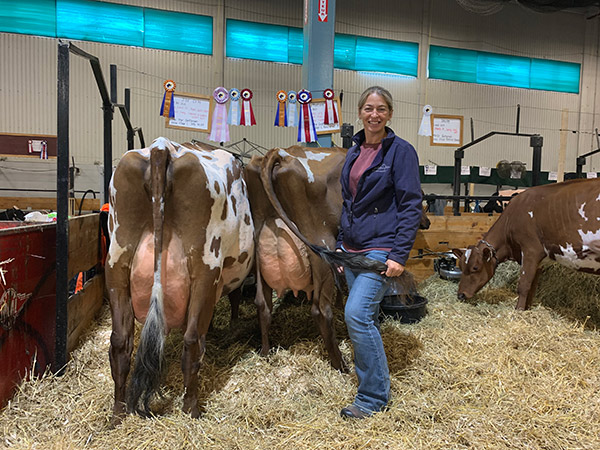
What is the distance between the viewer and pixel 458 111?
13.3m

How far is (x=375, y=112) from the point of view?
7.23 ft

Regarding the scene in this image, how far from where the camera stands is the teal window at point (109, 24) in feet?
33.2

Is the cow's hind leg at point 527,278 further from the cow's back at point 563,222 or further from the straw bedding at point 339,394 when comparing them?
the straw bedding at point 339,394

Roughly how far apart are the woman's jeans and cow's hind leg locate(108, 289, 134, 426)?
3.77ft

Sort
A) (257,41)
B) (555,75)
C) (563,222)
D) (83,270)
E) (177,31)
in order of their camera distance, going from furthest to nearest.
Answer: (555,75) < (257,41) < (177,31) < (563,222) < (83,270)

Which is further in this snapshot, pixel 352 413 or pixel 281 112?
pixel 281 112

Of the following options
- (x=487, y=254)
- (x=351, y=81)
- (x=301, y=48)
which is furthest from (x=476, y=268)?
(x=301, y=48)

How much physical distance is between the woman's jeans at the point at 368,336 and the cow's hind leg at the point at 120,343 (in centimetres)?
115

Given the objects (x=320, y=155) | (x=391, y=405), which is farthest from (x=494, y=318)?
(x=320, y=155)

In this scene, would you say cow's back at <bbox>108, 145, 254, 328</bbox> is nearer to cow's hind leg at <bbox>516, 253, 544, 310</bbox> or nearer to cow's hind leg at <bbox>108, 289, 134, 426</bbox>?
cow's hind leg at <bbox>108, 289, 134, 426</bbox>

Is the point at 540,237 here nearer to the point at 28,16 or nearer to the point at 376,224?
the point at 376,224

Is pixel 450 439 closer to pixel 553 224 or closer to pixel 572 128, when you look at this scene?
pixel 553 224

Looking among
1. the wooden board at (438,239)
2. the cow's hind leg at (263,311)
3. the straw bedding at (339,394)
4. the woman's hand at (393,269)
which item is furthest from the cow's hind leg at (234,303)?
the wooden board at (438,239)

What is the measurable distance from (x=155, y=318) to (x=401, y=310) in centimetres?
227
